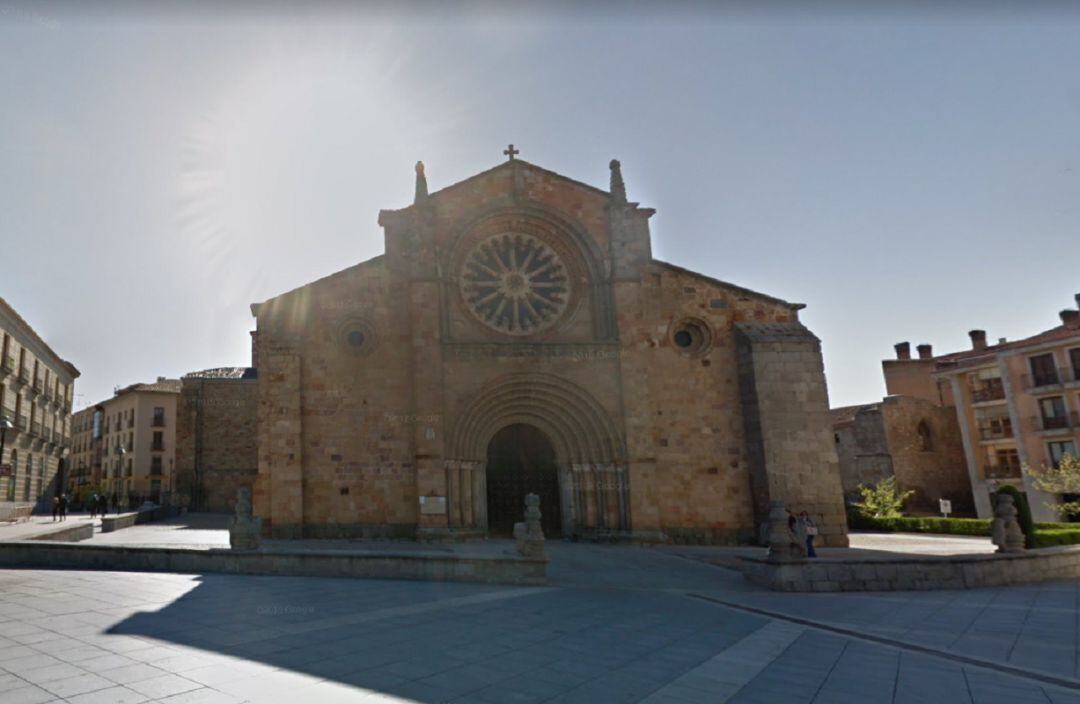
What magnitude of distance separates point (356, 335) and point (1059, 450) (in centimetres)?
3154

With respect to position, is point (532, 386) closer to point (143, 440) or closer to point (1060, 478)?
point (1060, 478)

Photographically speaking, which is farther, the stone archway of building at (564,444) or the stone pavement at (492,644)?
the stone archway of building at (564,444)

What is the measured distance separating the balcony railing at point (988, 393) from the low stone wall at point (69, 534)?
1483 inches

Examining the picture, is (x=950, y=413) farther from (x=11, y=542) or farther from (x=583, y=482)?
(x=11, y=542)

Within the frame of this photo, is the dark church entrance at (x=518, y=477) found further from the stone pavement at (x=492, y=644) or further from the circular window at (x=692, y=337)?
the stone pavement at (x=492, y=644)

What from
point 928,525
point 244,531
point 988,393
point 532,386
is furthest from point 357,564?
point 988,393

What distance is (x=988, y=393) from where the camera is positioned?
1320 inches

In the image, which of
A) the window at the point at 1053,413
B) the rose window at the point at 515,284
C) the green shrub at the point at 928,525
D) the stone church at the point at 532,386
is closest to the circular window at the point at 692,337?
the stone church at the point at 532,386

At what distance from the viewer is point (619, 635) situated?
7344mm

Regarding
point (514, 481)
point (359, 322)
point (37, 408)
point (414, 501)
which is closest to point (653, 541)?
point (514, 481)

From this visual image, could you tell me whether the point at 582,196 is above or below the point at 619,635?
above

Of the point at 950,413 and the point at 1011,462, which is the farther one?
the point at 950,413

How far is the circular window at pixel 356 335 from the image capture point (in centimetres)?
1819

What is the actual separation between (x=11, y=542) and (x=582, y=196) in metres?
15.9
